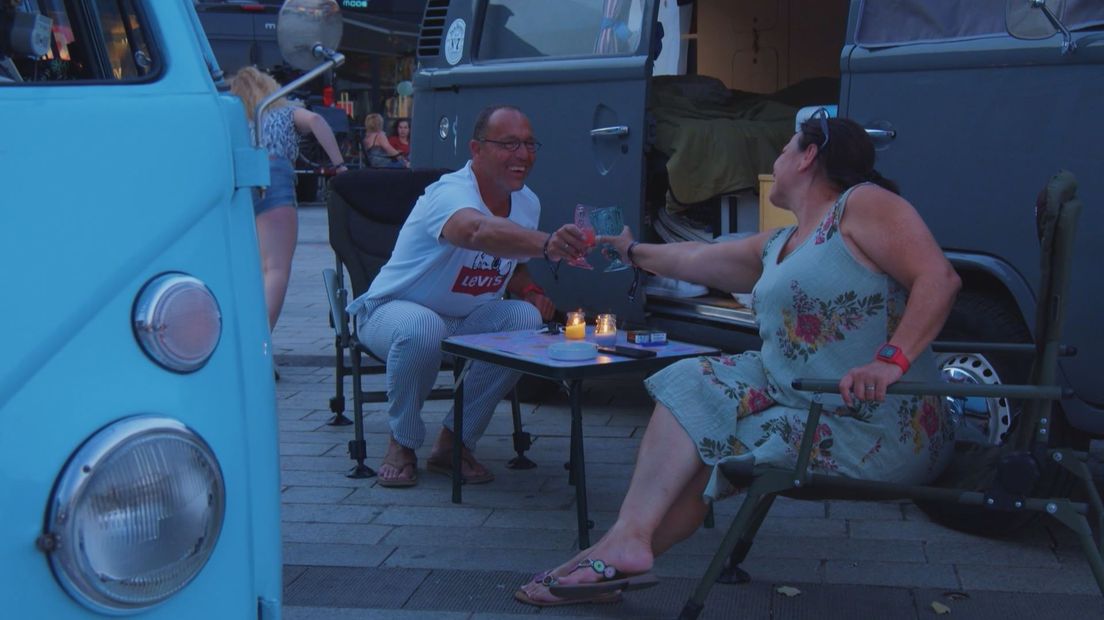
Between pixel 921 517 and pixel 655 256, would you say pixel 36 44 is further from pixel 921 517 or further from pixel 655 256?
pixel 921 517

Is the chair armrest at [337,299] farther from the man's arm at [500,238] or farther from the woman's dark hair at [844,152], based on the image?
the woman's dark hair at [844,152]

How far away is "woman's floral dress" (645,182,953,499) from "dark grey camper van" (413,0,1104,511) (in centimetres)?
52

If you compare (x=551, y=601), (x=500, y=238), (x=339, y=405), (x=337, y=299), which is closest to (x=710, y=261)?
(x=500, y=238)

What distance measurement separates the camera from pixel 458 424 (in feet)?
15.7

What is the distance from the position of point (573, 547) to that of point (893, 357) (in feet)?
4.92

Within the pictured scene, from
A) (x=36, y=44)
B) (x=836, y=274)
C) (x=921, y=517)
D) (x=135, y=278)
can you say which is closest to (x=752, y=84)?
(x=921, y=517)

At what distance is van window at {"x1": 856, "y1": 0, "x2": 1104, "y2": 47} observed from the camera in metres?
3.98

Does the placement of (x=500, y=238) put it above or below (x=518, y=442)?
above

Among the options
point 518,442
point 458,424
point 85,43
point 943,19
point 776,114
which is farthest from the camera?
point 776,114

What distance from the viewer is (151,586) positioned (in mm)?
1751

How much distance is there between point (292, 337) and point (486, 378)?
13.7 ft

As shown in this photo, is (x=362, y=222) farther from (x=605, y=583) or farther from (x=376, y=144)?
(x=376, y=144)

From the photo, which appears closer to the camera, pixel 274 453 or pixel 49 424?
pixel 49 424

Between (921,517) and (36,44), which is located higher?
(36,44)
